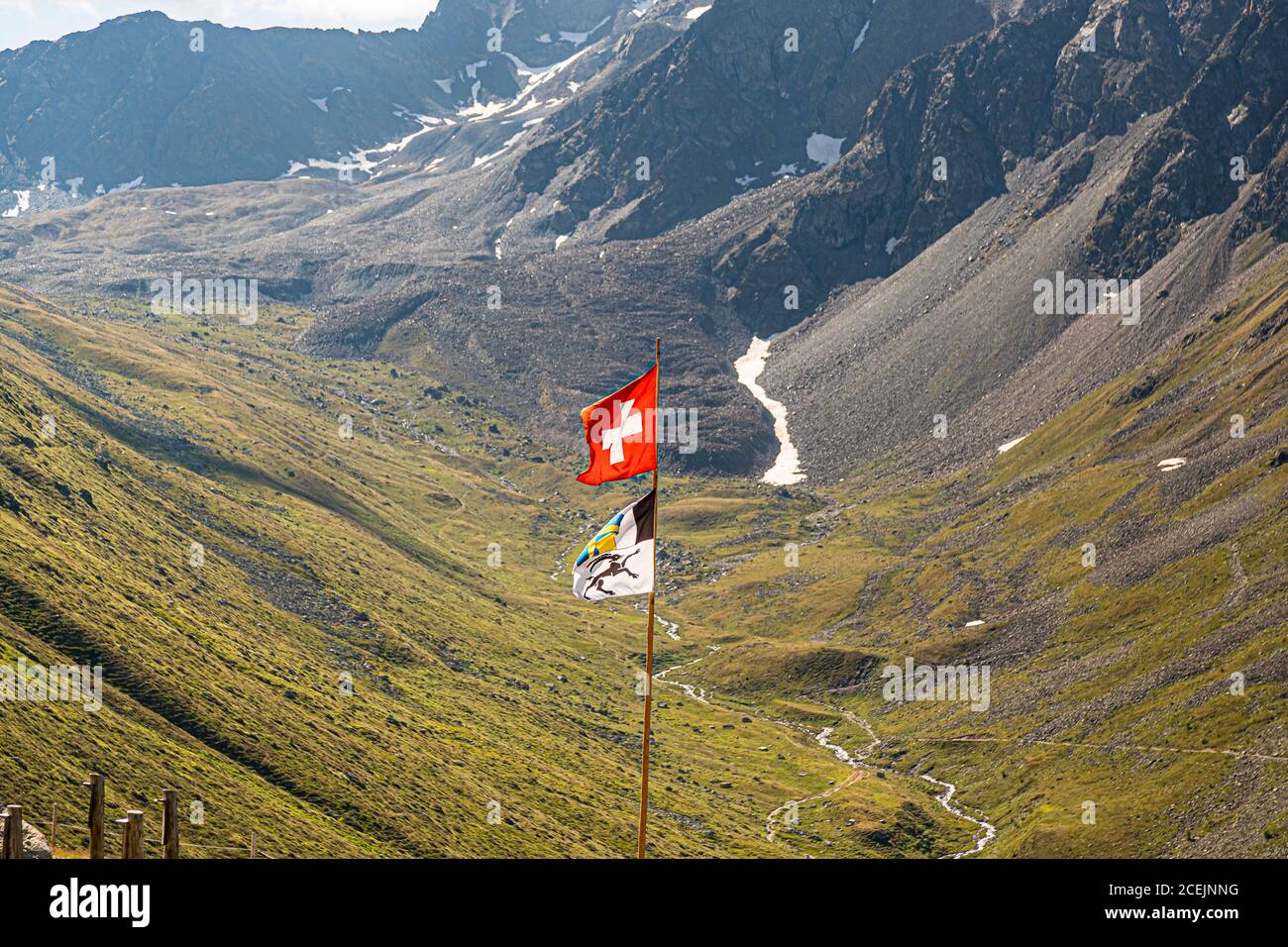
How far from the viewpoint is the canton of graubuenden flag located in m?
42.6

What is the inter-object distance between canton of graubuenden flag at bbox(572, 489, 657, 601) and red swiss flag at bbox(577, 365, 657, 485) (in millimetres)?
1494

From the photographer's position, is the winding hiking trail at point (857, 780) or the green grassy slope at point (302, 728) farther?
the winding hiking trail at point (857, 780)

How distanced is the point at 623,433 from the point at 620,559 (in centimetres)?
430

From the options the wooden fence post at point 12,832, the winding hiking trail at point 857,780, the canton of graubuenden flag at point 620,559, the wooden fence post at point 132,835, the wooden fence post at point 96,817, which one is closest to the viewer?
the wooden fence post at point 132,835

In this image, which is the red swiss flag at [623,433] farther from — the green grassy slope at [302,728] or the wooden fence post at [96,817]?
the green grassy slope at [302,728]

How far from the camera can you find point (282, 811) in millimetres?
111688

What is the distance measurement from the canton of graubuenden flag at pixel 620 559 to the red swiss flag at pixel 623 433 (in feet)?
4.90

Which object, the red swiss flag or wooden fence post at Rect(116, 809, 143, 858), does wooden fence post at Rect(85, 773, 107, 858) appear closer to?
wooden fence post at Rect(116, 809, 143, 858)

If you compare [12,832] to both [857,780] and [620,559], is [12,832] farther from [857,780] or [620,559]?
[857,780]

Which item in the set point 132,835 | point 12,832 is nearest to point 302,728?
point 12,832

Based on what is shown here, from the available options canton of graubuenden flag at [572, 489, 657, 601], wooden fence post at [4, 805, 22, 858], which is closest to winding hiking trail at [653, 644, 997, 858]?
canton of graubuenden flag at [572, 489, 657, 601]

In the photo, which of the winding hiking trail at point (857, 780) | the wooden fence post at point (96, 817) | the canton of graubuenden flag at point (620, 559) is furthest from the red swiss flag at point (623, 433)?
the winding hiking trail at point (857, 780)

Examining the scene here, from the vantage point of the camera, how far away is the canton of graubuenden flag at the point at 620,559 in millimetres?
42562
